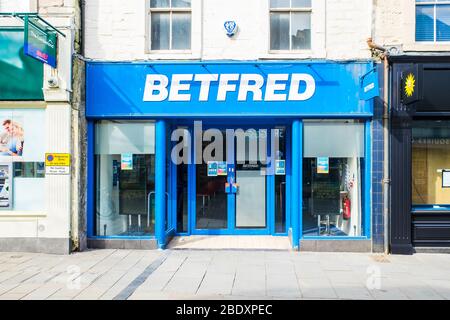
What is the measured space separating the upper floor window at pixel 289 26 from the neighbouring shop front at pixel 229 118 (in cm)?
64

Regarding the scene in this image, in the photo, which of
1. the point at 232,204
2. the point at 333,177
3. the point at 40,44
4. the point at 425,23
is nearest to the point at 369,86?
the point at 333,177

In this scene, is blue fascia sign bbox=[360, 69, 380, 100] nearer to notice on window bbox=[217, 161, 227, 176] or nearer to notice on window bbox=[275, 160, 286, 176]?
notice on window bbox=[275, 160, 286, 176]

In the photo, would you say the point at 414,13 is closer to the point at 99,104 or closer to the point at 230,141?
the point at 230,141

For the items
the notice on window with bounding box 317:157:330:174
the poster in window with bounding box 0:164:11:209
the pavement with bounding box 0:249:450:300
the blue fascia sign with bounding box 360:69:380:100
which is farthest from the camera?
the notice on window with bounding box 317:157:330:174

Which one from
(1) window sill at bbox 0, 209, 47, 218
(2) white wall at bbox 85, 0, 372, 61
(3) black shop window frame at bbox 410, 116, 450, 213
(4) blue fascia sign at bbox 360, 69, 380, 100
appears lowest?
(1) window sill at bbox 0, 209, 47, 218

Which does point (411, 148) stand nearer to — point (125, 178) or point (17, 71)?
point (125, 178)

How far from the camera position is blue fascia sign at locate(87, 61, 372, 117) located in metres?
7.77

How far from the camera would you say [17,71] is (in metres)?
7.54

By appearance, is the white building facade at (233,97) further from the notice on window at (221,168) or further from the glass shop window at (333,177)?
the notice on window at (221,168)

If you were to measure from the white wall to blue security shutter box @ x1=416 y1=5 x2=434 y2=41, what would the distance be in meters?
1.08

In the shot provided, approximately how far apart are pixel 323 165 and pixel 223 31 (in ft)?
11.5

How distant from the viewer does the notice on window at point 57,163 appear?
7555 millimetres

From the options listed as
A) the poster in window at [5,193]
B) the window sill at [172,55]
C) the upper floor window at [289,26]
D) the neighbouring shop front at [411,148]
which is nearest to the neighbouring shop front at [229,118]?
the window sill at [172,55]

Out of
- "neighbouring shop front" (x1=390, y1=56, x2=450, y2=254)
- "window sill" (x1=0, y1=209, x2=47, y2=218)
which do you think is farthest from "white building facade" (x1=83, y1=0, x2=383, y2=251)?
"window sill" (x1=0, y1=209, x2=47, y2=218)
